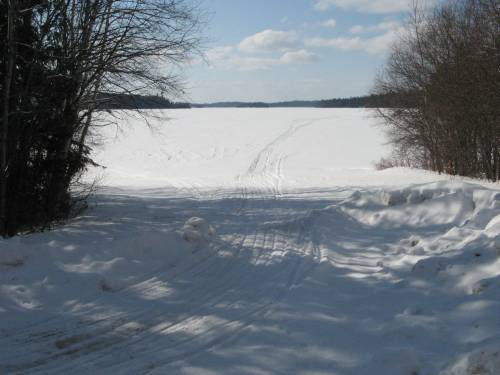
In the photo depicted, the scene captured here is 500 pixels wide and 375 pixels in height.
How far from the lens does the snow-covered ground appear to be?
3.92 metres

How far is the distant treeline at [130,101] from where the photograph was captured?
10.2 meters

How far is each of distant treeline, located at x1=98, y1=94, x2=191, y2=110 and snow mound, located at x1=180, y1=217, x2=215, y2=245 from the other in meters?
3.67

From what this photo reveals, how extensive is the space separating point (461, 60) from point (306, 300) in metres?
14.4

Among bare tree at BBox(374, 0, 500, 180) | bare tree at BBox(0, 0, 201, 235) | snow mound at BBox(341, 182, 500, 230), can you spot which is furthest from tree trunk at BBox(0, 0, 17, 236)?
bare tree at BBox(374, 0, 500, 180)

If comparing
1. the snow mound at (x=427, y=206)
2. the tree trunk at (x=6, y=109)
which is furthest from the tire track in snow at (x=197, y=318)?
the tree trunk at (x=6, y=109)

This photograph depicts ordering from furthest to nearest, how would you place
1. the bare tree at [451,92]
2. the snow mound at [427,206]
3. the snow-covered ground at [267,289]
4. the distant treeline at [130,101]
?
the bare tree at [451,92]
the distant treeline at [130,101]
the snow mound at [427,206]
the snow-covered ground at [267,289]

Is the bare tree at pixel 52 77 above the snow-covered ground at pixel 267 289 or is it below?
above

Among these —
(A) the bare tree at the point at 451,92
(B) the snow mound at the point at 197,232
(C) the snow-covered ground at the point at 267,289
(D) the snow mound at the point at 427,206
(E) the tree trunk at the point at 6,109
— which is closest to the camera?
(C) the snow-covered ground at the point at 267,289

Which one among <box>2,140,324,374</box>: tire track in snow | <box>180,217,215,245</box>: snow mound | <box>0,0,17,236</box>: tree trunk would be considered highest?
<box>0,0,17,236</box>: tree trunk

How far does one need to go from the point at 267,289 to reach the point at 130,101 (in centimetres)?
648

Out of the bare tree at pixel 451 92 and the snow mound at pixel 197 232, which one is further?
the bare tree at pixel 451 92

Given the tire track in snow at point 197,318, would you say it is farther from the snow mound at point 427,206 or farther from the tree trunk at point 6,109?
the tree trunk at point 6,109

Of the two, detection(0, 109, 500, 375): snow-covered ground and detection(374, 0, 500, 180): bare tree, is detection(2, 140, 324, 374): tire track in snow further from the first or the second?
detection(374, 0, 500, 180): bare tree

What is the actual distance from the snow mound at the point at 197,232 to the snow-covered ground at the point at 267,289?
25 millimetres
